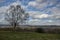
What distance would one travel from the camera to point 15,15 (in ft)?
200

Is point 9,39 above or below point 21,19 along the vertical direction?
below

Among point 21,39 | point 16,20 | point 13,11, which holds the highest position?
point 13,11

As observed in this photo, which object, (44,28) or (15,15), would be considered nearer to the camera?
(44,28)

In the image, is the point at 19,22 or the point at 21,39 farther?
the point at 19,22

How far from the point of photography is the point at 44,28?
168ft

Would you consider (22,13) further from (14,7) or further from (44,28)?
(44,28)

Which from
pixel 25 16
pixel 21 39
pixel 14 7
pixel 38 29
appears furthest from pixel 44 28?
pixel 21 39

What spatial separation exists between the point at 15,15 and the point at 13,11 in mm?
1994

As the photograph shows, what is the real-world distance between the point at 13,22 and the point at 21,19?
3.68 metres

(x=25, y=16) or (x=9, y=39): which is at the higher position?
(x=25, y=16)

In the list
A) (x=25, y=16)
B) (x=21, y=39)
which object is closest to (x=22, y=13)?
(x=25, y=16)

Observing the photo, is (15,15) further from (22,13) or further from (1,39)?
(1,39)

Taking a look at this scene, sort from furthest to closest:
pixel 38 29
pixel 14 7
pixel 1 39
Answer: pixel 14 7
pixel 38 29
pixel 1 39

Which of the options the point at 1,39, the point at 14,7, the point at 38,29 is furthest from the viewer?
the point at 14,7
